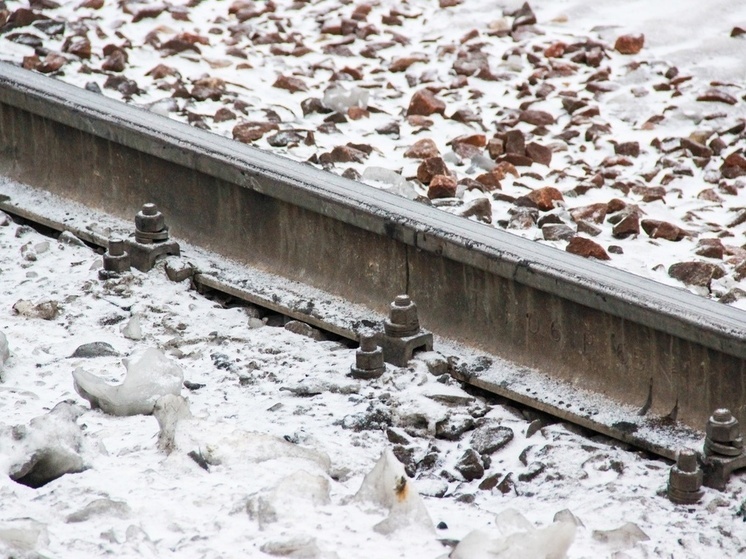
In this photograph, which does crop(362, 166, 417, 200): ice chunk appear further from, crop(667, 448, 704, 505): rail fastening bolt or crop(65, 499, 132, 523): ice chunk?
crop(65, 499, 132, 523): ice chunk

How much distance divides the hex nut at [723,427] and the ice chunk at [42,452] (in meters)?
1.86

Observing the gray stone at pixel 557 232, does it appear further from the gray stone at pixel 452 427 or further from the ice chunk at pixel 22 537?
the ice chunk at pixel 22 537

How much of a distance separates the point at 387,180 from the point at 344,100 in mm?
1356

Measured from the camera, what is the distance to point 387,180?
20.0 feet

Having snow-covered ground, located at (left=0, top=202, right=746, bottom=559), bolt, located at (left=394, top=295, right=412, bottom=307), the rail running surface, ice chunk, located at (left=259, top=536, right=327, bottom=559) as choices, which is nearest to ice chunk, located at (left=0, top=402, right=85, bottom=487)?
snow-covered ground, located at (left=0, top=202, right=746, bottom=559)

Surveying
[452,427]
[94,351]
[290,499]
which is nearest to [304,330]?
[94,351]

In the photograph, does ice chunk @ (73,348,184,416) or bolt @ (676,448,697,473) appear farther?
ice chunk @ (73,348,184,416)

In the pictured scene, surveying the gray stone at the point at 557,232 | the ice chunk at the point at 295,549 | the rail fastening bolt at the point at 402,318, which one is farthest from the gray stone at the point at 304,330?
the ice chunk at the point at 295,549

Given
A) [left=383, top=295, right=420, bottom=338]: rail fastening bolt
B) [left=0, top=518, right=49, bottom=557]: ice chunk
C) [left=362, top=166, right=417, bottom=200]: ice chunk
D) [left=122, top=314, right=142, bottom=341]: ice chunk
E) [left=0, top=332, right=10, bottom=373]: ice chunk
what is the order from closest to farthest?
[left=0, top=518, right=49, bottom=557]: ice chunk < [left=0, top=332, right=10, bottom=373]: ice chunk < [left=383, top=295, right=420, bottom=338]: rail fastening bolt < [left=122, top=314, right=142, bottom=341]: ice chunk < [left=362, top=166, right=417, bottom=200]: ice chunk

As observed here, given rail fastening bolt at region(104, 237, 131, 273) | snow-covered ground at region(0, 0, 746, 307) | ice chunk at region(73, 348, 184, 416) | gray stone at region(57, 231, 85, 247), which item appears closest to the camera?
ice chunk at region(73, 348, 184, 416)

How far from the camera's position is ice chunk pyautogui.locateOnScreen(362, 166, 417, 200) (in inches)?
236

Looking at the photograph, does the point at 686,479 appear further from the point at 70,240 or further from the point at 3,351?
the point at 70,240

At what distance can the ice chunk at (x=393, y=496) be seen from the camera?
3.36m

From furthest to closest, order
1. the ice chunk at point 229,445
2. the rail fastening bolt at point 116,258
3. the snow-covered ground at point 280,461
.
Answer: the rail fastening bolt at point 116,258 < the ice chunk at point 229,445 < the snow-covered ground at point 280,461
